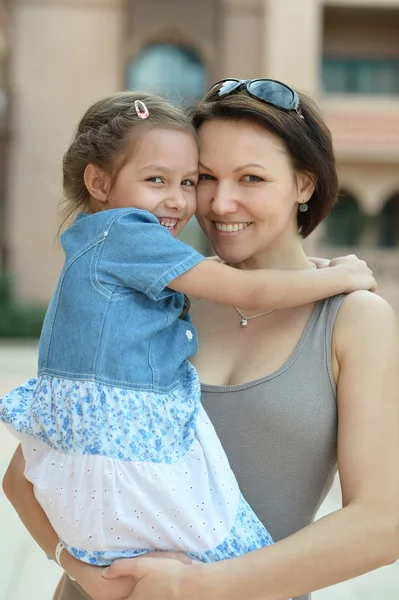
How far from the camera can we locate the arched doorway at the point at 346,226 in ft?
62.2

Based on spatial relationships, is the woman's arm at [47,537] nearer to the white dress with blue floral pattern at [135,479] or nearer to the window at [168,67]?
the white dress with blue floral pattern at [135,479]

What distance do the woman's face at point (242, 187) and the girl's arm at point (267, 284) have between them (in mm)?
134

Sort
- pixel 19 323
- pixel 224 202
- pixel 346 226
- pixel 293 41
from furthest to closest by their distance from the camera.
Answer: pixel 346 226 → pixel 293 41 → pixel 19 323 → pixel 224 202

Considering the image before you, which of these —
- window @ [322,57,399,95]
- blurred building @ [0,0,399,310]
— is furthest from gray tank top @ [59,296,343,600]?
window @ [322,57,399,95]

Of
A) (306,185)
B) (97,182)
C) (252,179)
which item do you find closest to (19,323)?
(97,182)

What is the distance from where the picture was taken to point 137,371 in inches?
75.0

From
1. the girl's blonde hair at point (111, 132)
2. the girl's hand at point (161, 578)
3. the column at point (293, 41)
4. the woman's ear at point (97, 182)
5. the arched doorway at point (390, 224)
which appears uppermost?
the column at point (293, 41)

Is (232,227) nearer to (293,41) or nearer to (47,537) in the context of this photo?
(47,537)

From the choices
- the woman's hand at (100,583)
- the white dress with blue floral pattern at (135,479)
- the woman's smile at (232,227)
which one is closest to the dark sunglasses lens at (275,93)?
the woman's smile at (232,227)

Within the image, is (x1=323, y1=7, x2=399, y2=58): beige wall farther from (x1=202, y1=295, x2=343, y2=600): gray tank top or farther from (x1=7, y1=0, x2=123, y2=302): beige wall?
(x1=202, y1=295, x2=343, y2=600): gray tank top

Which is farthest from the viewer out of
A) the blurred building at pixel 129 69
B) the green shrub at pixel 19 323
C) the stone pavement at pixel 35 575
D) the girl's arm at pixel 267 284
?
the blurred building at pixel 129 69

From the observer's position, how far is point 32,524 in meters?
2.05

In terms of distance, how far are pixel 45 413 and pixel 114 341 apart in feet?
0.76

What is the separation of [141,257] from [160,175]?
0.92 ft
